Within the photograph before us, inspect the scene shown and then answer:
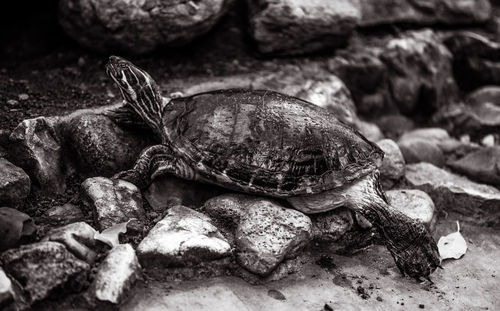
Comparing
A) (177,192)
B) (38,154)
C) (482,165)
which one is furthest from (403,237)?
(38,154)

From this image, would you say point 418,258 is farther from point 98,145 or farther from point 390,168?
point 98,145

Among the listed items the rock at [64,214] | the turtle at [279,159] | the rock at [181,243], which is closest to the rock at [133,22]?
the turtle at [279,159]

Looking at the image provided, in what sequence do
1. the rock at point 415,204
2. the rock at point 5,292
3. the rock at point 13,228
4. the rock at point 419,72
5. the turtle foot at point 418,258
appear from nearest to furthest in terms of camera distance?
the rock at point 5,292
the rock at point 13,228
the turtle foot at point 418,258
the rock at point 415,204
the rock at point 419,72

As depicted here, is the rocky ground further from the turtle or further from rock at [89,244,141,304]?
the turtle

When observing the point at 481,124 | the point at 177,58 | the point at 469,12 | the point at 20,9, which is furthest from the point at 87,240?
the point at 469,12

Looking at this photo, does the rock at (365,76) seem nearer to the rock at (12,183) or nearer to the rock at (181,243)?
the rock at (181,243)

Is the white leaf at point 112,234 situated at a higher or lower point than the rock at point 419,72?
higher
